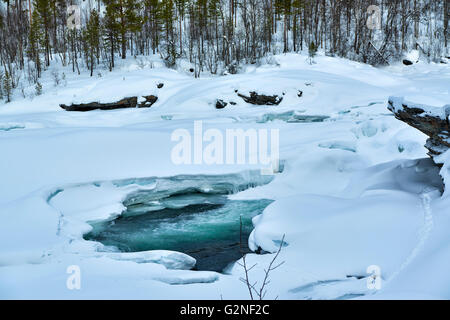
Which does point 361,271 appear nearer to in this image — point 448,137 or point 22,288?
point 448,137

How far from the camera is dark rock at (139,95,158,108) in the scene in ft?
54.2

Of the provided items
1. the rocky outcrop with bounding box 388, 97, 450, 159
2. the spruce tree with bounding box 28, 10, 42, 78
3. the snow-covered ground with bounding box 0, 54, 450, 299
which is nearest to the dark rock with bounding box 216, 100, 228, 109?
the snow-covered ground with bounding box 0, 54, 450, 299

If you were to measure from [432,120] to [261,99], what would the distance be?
10.3 m

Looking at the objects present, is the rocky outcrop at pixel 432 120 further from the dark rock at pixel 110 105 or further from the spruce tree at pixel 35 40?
the spruce tree at pixel 35 40

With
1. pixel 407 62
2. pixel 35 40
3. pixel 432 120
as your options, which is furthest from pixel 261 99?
pixel 35 40

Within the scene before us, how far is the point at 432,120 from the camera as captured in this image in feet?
17.7

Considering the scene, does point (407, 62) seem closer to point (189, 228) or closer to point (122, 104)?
point (122, 104)

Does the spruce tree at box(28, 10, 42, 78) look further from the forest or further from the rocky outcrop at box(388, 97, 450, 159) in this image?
the rocky outcrop at box(388, 97, 450, 159)

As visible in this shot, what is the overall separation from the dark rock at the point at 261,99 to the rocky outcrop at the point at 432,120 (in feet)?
31.2

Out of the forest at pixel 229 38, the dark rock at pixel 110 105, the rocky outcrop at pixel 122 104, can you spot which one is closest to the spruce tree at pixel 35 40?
the forest at pixel 229 38

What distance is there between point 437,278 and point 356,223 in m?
1.62

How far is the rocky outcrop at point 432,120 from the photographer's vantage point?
17.3ft

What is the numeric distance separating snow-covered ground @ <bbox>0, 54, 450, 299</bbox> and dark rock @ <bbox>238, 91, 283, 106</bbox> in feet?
8.50

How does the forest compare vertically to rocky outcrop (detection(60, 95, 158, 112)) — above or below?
above
